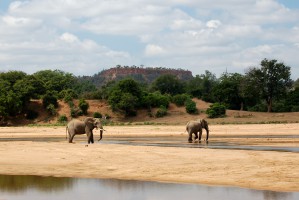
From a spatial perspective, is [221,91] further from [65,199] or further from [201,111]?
[65,199]

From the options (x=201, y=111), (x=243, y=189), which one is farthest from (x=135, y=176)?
(x=201, y=111)

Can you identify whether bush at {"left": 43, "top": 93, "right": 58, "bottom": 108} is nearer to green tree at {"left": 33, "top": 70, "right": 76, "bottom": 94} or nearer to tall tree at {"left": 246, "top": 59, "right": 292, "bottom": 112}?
green tree at {"left": 33, "top": 70, "right": 76, "bottom": 94}

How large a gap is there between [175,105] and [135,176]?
2297 inches

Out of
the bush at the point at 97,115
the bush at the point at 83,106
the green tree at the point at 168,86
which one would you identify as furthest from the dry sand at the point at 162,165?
the green tree at the point at 168,86

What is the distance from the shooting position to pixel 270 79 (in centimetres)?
7606

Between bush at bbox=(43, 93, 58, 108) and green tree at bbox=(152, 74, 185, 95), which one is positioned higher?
green tree at bbox=(152, 74, 185, 95)

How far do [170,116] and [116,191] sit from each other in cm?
5551

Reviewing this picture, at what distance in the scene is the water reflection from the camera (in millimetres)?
14325

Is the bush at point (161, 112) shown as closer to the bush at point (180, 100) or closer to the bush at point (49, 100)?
the bush at point (180, 100)

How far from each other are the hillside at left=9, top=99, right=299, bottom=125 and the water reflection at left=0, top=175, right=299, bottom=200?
4544 cm

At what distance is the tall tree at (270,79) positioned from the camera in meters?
75.8

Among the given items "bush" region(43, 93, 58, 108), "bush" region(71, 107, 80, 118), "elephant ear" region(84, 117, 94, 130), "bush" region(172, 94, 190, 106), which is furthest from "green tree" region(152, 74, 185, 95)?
"elephant ear" region(84, 117, 94, 130)

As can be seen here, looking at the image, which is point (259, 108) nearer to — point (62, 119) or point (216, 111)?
point (216, 111)

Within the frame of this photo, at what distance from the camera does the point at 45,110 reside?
241ft
